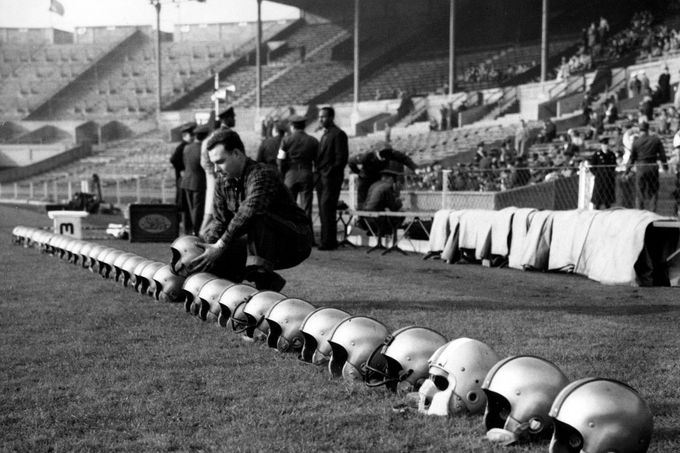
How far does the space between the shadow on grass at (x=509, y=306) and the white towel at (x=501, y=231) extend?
3854 millimetres

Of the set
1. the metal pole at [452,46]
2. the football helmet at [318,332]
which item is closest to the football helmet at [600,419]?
→ the football helmet at [318,332]

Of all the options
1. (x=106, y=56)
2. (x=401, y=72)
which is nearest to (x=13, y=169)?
(x=106, y=56)

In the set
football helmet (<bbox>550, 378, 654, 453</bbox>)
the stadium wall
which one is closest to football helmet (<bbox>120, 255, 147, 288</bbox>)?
football helmet (<bbox>550, 378, 654, 453</bbox>)

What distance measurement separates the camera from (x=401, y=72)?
54.4m

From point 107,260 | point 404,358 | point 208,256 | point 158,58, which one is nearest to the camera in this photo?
point 404,358

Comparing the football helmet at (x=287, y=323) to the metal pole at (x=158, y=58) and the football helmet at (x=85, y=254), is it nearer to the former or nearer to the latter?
the football helmet at (x=85, y=254)

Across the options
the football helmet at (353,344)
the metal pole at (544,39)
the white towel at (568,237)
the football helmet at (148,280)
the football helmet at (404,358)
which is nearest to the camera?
the football helmet at (404,358)

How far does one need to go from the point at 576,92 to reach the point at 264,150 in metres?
23.2

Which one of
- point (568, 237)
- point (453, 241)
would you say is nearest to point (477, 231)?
point (453, 241)

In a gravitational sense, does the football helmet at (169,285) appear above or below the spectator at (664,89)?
below

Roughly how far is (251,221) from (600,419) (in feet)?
13.6

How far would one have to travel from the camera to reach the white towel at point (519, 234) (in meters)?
12.3

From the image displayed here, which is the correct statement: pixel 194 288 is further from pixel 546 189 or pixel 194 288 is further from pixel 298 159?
pixel 546 189

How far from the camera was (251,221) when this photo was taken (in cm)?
737
